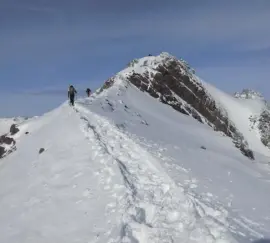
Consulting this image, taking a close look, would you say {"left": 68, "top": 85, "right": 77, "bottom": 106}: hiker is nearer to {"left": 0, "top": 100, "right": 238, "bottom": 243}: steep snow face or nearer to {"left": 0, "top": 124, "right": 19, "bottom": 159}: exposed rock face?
{"left": 0, "top": 124, "right": 19, "bottom": 159}: exposed rock face

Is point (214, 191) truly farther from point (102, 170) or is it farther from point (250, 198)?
point (102, 170)

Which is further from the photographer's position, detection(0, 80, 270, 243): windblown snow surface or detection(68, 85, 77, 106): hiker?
detection(68, 85, 77, 106): hiker

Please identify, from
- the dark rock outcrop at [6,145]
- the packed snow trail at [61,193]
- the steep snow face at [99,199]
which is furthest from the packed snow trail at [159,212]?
the dark rock outcrop at [6,145]

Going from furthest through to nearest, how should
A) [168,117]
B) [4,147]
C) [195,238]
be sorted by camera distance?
[168,117]
[4,147]
[195,238]

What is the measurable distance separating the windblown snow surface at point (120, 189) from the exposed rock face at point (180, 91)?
8939 mm

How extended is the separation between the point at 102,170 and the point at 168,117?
17.1 metres

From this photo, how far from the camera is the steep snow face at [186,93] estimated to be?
34.7 metres

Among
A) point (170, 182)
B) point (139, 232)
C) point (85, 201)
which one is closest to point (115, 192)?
point (85, 201)

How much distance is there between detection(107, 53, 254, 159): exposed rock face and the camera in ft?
114

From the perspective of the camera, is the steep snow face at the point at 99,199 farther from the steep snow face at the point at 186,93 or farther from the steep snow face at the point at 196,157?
the steep snow face at the point at 186,93

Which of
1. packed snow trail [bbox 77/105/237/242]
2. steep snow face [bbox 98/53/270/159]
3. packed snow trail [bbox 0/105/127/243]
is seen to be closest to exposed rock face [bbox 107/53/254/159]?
steep snow face [bbox 98/53/270/159]

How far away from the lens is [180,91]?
117 ft

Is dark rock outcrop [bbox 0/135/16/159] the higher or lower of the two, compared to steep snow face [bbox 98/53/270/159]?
lower

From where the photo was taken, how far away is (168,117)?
30.9m
